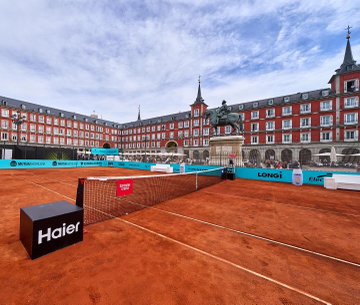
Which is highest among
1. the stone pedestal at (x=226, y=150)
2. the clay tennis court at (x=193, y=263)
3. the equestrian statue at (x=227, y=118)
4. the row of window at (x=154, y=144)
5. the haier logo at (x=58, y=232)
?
the equestrian statue at (x=227, y=118)

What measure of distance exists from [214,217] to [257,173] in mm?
11667

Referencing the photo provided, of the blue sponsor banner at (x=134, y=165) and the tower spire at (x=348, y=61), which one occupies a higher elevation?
the tower spire at (x=348, y=61)

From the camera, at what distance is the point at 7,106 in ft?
153

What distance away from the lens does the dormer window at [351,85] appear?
31.7 metres

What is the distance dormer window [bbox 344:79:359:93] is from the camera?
31.7 m

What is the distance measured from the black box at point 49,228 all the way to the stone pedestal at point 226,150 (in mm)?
15630

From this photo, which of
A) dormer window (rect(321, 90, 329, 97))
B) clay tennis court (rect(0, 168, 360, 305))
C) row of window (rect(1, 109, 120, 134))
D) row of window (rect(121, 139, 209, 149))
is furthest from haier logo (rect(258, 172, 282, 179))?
row of window (rect(1, 109, 120, 134))

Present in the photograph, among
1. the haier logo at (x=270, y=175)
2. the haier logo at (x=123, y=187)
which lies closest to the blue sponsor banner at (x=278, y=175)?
the haier logo at (x=270, y=175)

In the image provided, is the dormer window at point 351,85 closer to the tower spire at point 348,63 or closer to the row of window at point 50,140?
the tower spire at point 348,63

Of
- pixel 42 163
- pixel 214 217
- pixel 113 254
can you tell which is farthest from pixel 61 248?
pixel 42 163

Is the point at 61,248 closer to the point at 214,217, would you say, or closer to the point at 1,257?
the point at 1,257

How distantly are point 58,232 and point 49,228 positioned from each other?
26cm

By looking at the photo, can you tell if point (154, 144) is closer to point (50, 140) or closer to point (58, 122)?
point (58, 122)

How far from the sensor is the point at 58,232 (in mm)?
3648
